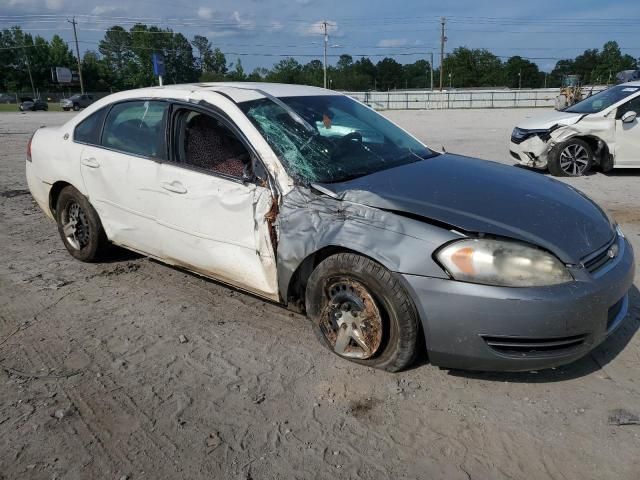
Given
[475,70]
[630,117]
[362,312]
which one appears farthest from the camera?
[475,70]

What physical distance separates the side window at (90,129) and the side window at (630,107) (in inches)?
306

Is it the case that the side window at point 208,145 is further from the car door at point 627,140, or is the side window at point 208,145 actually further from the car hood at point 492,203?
the car door at point 627,140

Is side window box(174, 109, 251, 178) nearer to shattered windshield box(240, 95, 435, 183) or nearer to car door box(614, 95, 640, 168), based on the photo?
shattered windshield box(240, 95, 435, 183)

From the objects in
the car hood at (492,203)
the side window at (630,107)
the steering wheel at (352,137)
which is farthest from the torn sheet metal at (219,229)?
the side window at (630,107)

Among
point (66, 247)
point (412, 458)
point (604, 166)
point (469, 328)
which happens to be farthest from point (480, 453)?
point (604, 166)

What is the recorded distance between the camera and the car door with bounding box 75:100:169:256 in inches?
152

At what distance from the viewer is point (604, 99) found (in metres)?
8.88

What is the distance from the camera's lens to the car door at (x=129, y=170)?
387 centimetres

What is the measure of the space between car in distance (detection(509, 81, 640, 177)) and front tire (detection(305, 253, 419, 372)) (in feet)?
22.6

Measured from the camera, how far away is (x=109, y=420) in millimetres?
2648

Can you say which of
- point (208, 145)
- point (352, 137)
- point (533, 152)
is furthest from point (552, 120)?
point (208, 145)

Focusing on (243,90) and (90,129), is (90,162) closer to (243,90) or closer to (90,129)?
(90,129)

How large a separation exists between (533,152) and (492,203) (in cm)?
660

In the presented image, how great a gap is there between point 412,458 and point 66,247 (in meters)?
3.90
